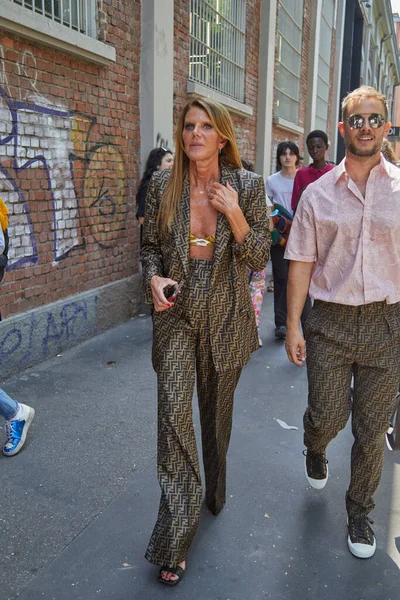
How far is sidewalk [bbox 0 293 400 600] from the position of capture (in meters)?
2.52

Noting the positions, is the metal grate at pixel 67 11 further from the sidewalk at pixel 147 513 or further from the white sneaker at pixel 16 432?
the white sneaker at pixel 16 432

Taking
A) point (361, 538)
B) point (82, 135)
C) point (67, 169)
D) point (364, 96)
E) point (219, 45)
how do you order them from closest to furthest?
point (364, 96) < point (361, 538) < point (67, 169) < point (82, 135) < point (219, 45)

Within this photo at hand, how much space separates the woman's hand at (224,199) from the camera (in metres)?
2.50

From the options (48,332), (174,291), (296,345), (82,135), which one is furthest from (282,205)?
(174,291)

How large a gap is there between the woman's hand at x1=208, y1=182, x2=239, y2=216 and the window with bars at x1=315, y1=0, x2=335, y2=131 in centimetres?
1706

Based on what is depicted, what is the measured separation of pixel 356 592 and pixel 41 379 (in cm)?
316

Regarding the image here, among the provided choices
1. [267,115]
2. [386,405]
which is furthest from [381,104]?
[267,115]

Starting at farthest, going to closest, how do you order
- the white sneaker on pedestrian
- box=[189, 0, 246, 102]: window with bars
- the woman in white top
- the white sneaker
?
box=[189, 0, 246, 102]: window with bars → the woman in white top → the white sneaker → the white sneaker on pedestrian

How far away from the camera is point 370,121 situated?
2.57 m

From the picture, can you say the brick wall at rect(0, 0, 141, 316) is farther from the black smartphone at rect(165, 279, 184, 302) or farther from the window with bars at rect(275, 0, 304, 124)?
the window with bars at rect(275, 0, 304, 124)

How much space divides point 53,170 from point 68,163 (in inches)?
10.7

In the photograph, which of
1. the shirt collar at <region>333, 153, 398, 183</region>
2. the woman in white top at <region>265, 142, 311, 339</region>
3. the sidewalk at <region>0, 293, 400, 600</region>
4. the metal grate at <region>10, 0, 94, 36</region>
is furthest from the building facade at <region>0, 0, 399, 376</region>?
the shirt collar at <region>333, 153, 398, 183</region>

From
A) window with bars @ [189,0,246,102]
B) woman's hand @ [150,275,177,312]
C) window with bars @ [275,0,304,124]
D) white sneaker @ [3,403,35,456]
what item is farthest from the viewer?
window with bars @ [275,0,304,124]

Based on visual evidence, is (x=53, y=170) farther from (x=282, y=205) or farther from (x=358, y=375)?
(x=358, y=375)
